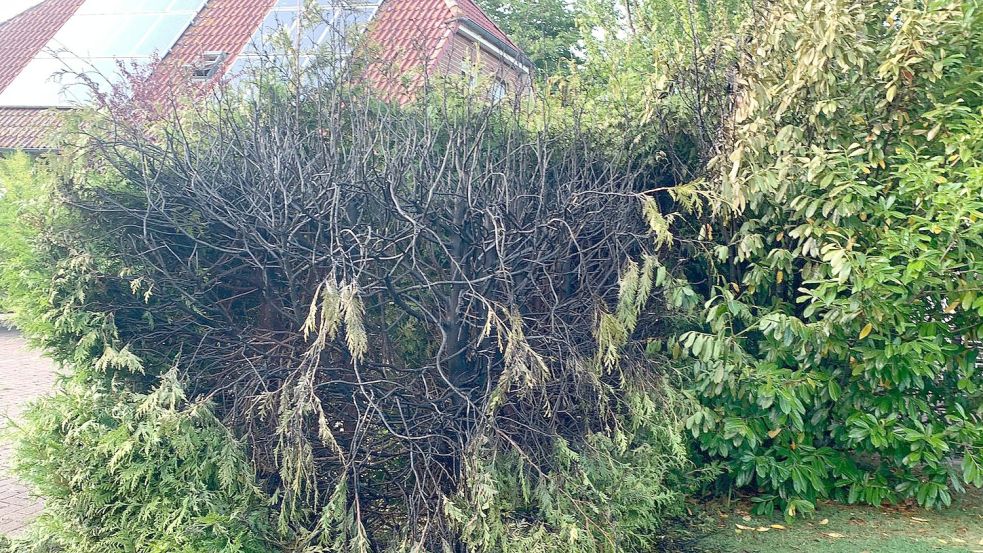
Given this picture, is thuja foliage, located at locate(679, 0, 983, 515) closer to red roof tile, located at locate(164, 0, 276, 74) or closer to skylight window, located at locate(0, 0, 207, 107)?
red roof tile, located at locate(164, 0, 276, 74)

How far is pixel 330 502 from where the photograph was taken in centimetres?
353

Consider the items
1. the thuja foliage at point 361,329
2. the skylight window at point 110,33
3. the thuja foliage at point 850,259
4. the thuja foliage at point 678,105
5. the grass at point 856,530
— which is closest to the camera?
the thuja foliage at point 361,329

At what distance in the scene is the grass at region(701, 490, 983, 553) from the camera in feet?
14.2

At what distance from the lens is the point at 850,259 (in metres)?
3.99

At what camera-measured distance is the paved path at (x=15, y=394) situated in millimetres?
4707

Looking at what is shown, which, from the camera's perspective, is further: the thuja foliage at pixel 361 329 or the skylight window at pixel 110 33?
the skylight window at pixel 110 33

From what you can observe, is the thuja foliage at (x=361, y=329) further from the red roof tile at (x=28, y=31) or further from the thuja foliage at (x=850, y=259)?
the red roof tile at (x=28, y=31)

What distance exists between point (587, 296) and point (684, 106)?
5.22ft

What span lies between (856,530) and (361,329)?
3.53 metres

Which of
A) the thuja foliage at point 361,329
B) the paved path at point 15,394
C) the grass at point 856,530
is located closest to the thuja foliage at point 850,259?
the grass at point 856,530

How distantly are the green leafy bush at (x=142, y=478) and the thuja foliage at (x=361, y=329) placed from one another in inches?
0.9

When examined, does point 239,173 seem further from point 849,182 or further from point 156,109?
point 849,182

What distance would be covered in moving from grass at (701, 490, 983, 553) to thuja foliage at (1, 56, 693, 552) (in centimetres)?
73

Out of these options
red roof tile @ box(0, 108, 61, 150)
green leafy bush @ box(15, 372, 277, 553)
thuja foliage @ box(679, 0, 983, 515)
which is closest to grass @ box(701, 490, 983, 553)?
thuja foliage @ box(679, 0, 983, 515)
